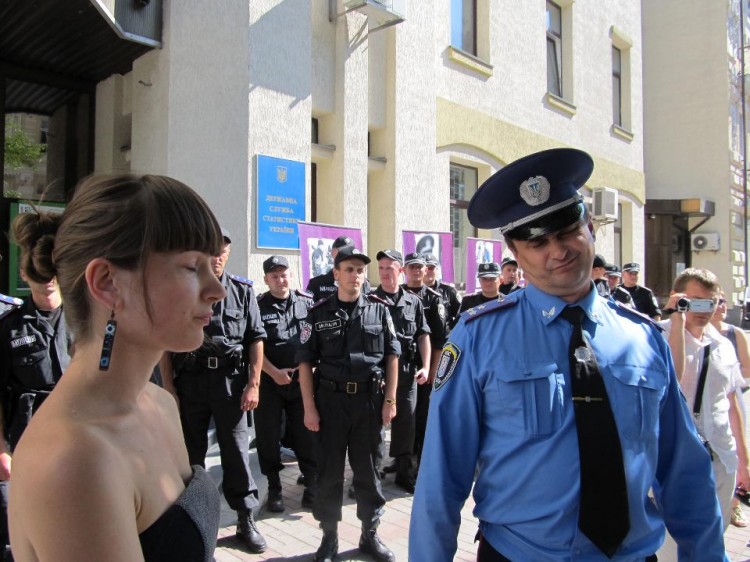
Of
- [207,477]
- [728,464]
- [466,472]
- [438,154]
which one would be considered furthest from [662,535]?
[438,154]

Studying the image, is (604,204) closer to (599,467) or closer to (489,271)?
(489,271)

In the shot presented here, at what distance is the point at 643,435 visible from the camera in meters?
1.68

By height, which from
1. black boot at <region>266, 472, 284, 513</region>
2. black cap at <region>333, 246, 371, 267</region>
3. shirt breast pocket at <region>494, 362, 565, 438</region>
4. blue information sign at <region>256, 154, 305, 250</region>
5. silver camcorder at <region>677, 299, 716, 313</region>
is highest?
blue information sign at <region>256, 154, 305, 250</region>

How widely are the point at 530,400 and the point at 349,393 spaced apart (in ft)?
7.91

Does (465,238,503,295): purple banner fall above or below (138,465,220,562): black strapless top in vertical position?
above

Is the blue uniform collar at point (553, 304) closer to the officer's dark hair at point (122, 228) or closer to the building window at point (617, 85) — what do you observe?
the officer's dark hair at point (122, 228)

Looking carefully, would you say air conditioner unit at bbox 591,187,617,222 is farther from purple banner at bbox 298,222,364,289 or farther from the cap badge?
the cap badge

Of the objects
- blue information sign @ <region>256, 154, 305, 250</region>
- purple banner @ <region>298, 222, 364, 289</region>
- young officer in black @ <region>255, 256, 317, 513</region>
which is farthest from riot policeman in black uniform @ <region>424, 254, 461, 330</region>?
young officer in black @ <region>255, 256, 317, 513</region>

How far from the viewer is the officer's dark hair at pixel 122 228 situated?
1.13 metres

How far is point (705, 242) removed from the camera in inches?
693

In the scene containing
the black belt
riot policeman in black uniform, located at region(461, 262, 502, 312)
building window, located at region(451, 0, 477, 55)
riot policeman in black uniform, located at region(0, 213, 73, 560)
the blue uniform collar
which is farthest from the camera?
building window, located at region(451, 0, 477, 55)

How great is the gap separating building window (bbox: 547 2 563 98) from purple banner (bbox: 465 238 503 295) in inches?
170

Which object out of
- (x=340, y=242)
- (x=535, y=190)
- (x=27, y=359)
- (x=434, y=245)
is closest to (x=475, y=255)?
(x=434, y=245)

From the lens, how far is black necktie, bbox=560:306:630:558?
157cm
